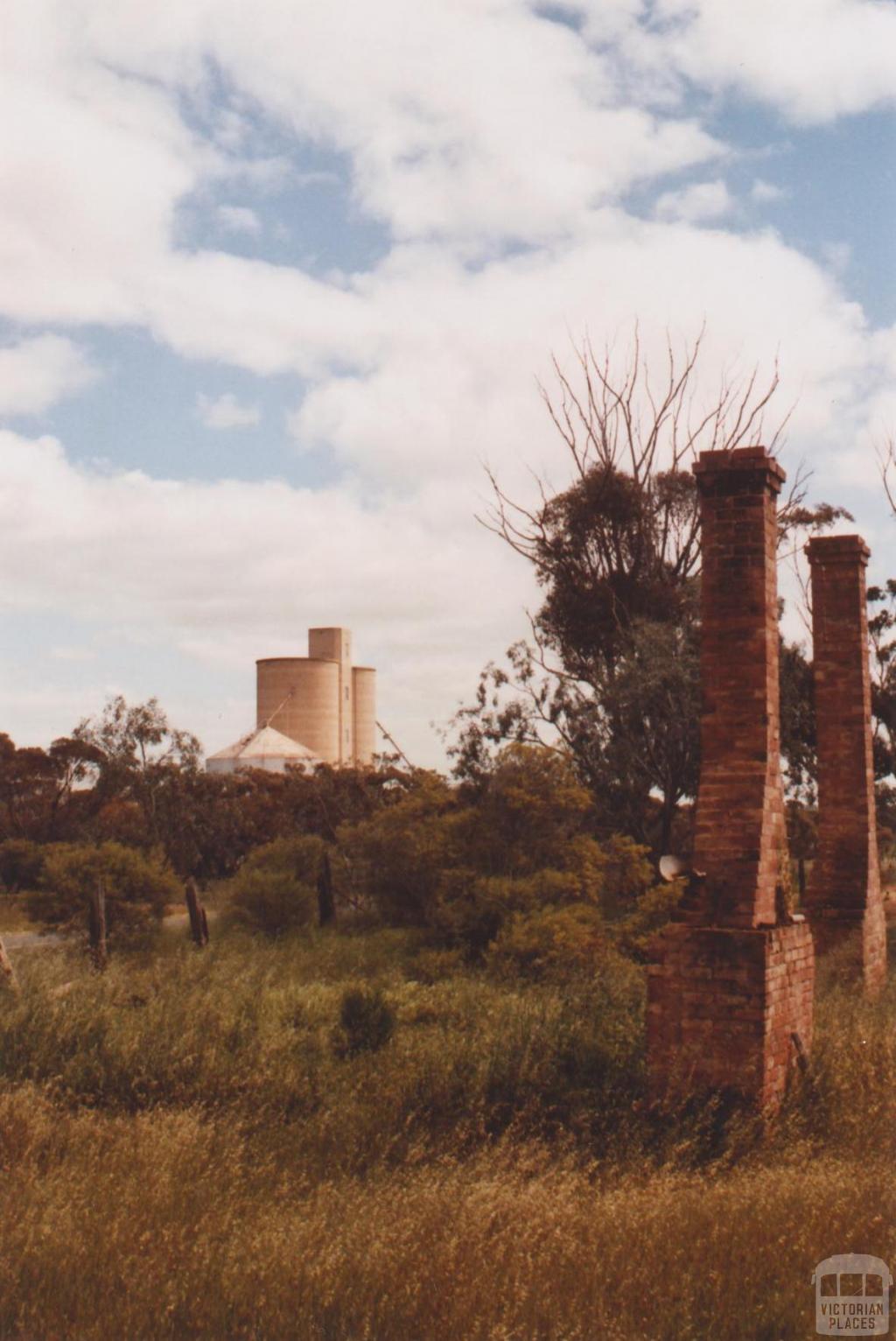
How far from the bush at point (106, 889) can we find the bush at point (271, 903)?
132 cm

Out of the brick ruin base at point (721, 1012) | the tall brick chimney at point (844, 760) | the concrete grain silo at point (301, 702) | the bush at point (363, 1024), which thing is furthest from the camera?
the concrete grain silo at point (301, 702)

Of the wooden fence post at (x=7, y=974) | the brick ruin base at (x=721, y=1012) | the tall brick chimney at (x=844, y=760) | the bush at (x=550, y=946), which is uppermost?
the tall brick chimney at (x=844, y=760)

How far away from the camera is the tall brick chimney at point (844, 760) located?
11422 millimetres

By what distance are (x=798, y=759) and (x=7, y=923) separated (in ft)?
57.0

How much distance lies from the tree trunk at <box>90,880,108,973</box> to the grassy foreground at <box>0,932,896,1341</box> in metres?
4.21

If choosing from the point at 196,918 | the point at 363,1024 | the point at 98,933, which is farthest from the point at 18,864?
the point at 363,1024

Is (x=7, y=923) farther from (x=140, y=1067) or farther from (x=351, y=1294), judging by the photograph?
(x=351, y=1294)

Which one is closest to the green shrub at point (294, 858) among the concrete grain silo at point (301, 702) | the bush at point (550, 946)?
the bush at point (550, 946)

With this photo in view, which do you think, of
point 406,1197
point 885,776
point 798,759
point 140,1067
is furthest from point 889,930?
point 406,1197

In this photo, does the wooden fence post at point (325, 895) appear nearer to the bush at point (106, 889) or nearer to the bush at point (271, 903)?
the bush at point (271, 903)

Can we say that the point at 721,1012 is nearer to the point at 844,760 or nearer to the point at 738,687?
the point at 738,687

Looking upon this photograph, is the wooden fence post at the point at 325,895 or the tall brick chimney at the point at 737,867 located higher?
the tall brick chimney at the point at 737,867

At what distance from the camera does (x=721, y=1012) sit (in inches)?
272

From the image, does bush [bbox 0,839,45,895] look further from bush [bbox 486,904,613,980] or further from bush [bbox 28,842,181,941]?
bush [bbox 486,904,613,980]
